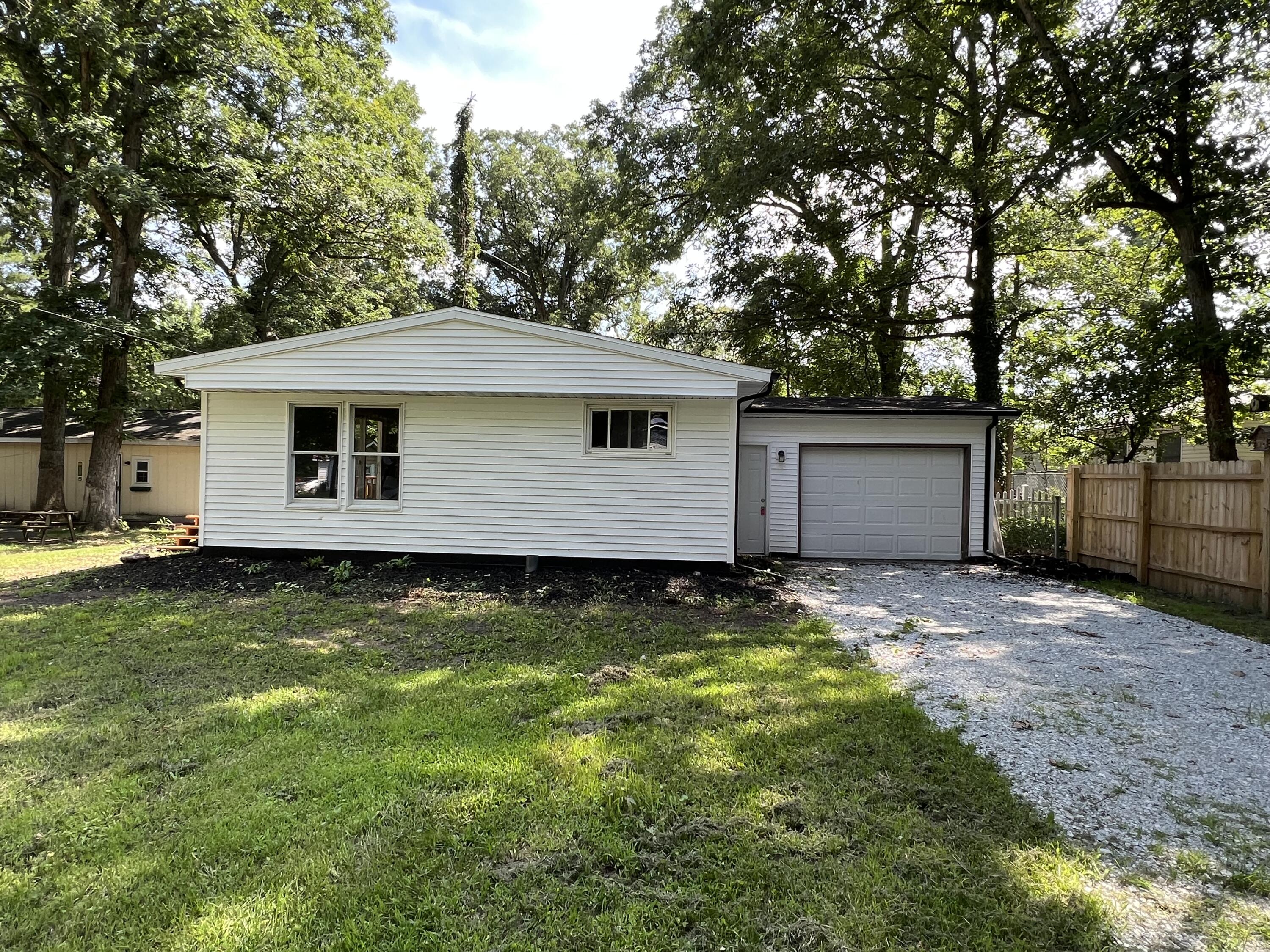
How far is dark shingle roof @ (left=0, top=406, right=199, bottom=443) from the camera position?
16500 millimetres

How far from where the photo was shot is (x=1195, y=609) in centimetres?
707

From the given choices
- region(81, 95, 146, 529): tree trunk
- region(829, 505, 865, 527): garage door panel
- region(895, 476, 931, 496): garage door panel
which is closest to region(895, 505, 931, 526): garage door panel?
region(895, 476, 931, 496): garage door panel

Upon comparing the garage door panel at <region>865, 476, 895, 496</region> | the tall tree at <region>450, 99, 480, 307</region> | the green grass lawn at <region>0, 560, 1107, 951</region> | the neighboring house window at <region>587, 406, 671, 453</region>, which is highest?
the tall tree at <region>450, 99, 480, 307</region>

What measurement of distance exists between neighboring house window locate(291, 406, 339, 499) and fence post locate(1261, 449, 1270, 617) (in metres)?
11.4

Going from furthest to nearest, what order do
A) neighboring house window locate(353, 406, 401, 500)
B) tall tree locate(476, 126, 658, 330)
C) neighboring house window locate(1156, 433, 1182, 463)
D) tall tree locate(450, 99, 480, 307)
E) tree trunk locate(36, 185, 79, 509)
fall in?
tall tree locate(476, 126, 658, 330) → tall tree locate(450, 99, 480, 307) → neighboring house window locate(1156, 433, 1182, 463) → tree trunk locate(36, 185, 79, 509) → neighboring house window locate(353, 406, 401, 500)

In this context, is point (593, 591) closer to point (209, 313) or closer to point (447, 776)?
point (447, 776)

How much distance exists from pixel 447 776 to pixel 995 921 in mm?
2359

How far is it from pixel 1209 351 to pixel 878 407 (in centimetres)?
485

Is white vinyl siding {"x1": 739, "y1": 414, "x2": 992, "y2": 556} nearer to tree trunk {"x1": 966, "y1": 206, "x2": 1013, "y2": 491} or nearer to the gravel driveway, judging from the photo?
the gravel driveway

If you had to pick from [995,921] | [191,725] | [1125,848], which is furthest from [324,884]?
[1125,848]

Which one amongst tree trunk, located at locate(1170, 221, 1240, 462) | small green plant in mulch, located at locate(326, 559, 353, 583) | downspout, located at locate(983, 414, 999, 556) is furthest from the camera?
downspout, located at locate(983, 414, 999, 556)

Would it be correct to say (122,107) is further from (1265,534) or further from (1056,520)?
(1265,534)

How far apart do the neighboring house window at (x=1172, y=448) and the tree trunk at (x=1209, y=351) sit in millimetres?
5610

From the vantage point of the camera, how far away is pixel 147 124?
44.3 feet
